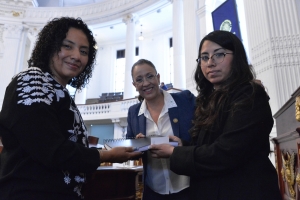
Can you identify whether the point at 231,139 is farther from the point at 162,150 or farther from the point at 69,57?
the point at 69,57

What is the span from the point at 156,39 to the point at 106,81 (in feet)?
13.9

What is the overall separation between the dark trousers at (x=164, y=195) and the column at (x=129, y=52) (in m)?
9.14

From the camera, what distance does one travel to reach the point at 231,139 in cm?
90

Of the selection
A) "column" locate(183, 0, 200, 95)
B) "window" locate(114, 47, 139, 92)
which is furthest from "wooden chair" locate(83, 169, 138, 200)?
"window" locate(114, 47, 139, 92)

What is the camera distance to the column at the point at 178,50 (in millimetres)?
8867

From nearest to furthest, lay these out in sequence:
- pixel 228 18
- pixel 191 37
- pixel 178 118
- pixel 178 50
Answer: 1. pixel 178 118
2. pixel 228 18
3. pixel 191 37
4. pixel 178 50

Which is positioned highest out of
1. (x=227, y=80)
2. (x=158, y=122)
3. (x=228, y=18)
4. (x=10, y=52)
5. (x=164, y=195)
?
(x=10, y=52)

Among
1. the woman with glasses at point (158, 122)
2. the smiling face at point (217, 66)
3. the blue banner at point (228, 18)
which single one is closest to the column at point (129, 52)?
the blue banner at point (228, 18)

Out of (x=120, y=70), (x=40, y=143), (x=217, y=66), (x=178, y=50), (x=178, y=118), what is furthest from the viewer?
(x=120, y=70)

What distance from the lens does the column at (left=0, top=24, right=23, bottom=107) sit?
37.9ft

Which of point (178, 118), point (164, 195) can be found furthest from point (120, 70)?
point (164, 195)

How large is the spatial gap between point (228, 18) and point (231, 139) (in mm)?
5568

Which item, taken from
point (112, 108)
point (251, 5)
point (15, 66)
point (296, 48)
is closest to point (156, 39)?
point (112, 108)

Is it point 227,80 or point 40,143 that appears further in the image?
point 227,80
